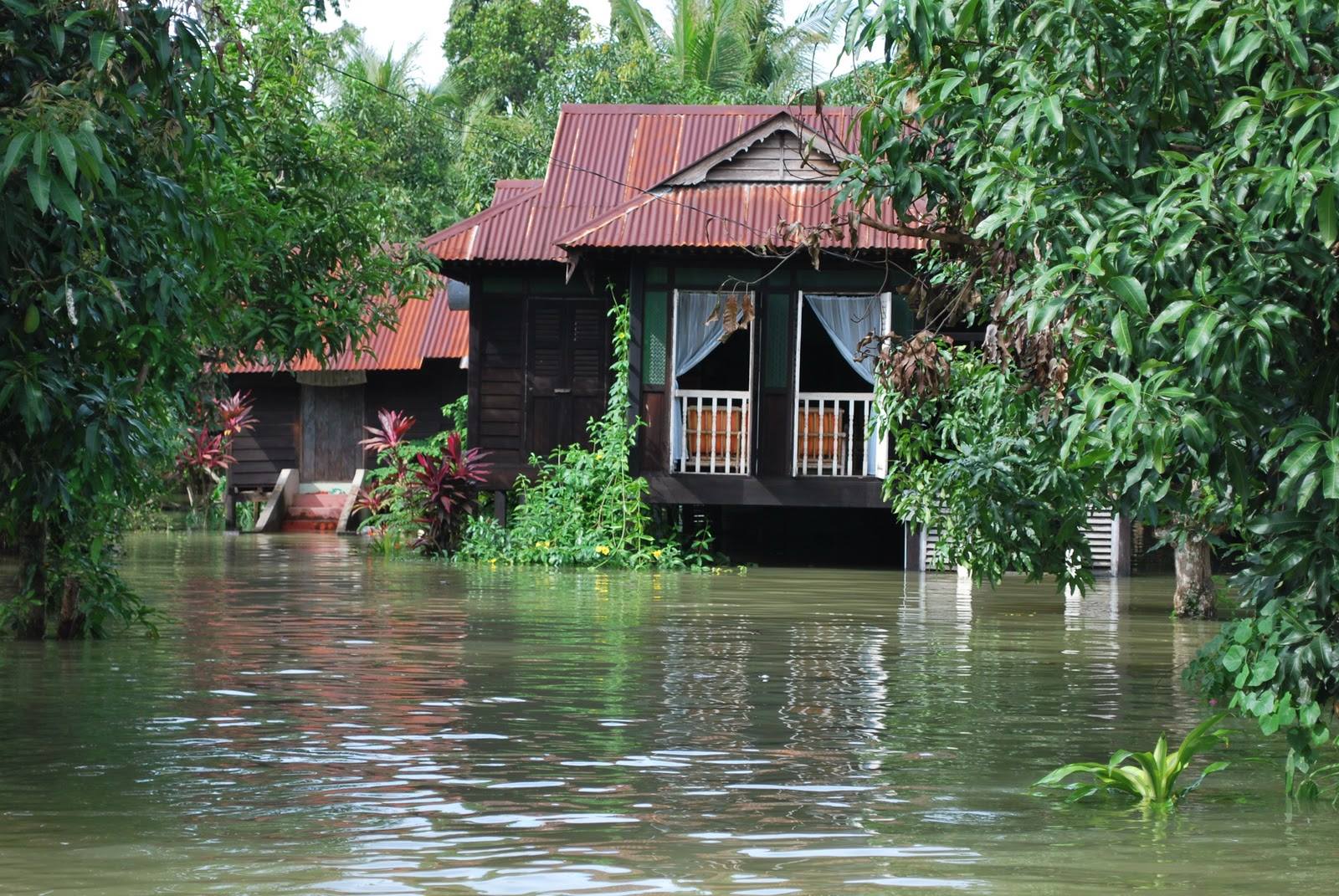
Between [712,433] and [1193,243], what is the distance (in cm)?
1510

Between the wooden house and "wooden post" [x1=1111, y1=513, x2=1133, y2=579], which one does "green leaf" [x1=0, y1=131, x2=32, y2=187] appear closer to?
the wooden house

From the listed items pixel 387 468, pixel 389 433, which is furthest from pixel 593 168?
pixel 387 468

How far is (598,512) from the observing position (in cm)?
2108

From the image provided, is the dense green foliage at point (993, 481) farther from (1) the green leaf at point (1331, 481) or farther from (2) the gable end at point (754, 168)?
(2) the gable end at point (754, 168)

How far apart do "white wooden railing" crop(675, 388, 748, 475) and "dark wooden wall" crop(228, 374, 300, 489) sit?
39.3 feet

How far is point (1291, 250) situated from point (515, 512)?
54.1 ft

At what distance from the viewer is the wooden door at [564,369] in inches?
867

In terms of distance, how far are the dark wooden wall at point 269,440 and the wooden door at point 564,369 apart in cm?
1032

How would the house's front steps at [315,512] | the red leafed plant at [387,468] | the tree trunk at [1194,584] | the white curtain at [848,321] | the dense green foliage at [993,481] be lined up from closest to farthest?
1. the dense green foliage at [993,481]
2. the tree trunk at [1194,584]
3. the white curtain at [848,321]
4. the red leafed plant at [387,468]
5. the house's front steps at [315,512]

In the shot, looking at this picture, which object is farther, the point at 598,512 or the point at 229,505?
the point at 229,505

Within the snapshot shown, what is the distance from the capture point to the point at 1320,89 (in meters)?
5.82

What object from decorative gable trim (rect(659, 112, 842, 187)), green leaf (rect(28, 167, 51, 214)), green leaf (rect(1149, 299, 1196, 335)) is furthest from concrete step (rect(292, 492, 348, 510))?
green leaf (rect(1149, 299, 1196, 335))

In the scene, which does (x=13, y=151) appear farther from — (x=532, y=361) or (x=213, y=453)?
(x=213, y=453)

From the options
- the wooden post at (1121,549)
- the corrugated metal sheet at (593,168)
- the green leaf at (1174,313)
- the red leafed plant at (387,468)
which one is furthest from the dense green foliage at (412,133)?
the green leaf at (1174,313)
